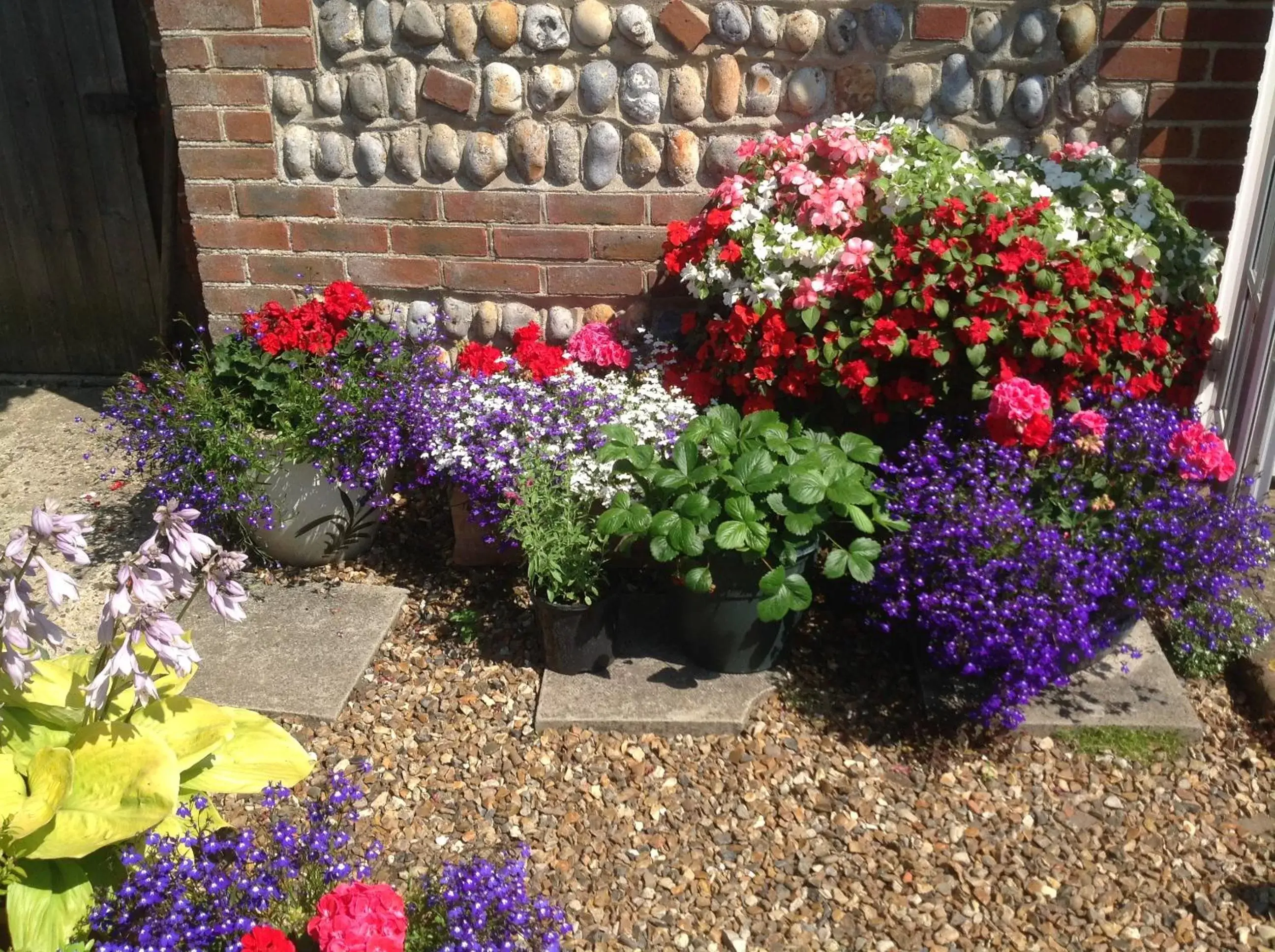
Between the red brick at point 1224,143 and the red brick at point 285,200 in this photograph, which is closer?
the red brick at point 1224,143

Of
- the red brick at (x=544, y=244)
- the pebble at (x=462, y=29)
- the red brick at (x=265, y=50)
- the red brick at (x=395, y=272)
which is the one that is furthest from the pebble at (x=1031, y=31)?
the red brick at (x=265, y=50)

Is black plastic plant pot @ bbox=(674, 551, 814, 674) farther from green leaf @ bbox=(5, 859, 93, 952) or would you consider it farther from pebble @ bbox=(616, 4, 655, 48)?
pebble @ bbox=(616, 4, 655, 48)

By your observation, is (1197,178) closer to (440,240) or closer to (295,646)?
(440,240)

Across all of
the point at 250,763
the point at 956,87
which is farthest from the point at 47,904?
the point at 956,87

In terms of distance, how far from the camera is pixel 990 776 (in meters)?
2.78

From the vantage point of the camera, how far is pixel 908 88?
3.54 metres

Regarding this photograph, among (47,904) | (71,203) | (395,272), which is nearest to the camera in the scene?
(47,904)

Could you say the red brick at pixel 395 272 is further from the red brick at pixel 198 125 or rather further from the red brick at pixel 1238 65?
the red brick at pixel 1238 65

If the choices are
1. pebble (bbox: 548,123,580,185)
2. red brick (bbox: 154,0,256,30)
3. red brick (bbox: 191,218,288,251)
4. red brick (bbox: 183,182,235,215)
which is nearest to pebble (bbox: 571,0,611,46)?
pebble (bbox: 548,123,580,185)

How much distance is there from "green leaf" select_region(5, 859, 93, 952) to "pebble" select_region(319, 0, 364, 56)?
2626 mm

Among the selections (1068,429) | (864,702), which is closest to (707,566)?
(864,702)

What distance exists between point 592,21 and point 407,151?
75cm

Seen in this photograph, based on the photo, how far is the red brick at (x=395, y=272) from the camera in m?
→ 3.88

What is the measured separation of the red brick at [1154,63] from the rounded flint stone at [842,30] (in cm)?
77
